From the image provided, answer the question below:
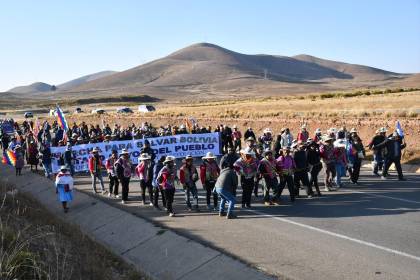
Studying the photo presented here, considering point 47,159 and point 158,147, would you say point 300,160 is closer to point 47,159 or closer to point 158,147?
point 158,147

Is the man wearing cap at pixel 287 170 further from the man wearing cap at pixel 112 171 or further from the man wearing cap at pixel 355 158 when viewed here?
the man wearing cap at pixel 112 171

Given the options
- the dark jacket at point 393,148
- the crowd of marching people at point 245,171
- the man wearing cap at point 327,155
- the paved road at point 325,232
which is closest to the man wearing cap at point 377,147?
the crowd of marching people at point 245,171

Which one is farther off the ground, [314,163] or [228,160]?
[228,160]

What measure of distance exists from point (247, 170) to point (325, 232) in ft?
11.1

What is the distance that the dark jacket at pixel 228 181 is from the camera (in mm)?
13109

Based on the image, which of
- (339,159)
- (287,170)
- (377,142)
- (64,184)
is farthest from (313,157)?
(64,184)

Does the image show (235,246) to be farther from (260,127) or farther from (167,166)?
(260,127)

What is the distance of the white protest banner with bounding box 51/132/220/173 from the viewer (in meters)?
22.6

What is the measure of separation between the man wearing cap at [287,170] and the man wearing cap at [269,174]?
145mm

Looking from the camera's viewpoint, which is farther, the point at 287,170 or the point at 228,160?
the point at 287,170

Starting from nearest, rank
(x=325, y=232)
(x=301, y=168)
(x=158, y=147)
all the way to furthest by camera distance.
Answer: (x=325, y=232)
(x=301, y=168)
(x=158, y=147)

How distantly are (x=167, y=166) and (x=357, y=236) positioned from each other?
17.5ft

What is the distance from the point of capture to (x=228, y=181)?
13125mm

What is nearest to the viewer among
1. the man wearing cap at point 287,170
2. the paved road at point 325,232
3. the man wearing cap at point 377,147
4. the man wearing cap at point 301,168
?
the paved road at point 325,232
